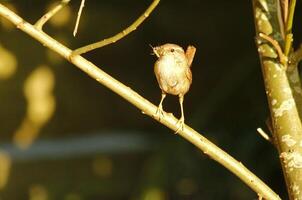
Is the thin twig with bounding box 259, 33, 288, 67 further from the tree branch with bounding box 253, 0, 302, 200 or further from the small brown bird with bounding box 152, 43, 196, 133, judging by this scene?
the small brown bird with bounding box 152, 43, 196, 133

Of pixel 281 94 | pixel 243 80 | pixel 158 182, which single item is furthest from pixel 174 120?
pixel 243 80

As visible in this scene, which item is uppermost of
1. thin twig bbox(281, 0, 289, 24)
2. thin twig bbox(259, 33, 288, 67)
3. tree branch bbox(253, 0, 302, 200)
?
thin twig bbox(281, 0, 289, 24)

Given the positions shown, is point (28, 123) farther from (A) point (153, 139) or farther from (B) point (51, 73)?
(A) point (153, 139)

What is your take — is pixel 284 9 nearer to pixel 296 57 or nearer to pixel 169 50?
pixel 296 57

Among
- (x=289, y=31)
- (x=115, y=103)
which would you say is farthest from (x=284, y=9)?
(x=115, y=103)

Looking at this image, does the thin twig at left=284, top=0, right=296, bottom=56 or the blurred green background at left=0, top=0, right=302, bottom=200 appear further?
the blurred green background at left=0, top=0, right=302, bottom=200

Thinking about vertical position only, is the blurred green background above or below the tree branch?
above

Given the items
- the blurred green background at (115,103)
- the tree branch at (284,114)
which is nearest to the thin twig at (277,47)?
the tree branch at (284,114)

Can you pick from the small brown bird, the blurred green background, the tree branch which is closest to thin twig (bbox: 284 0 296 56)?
the tree branch
